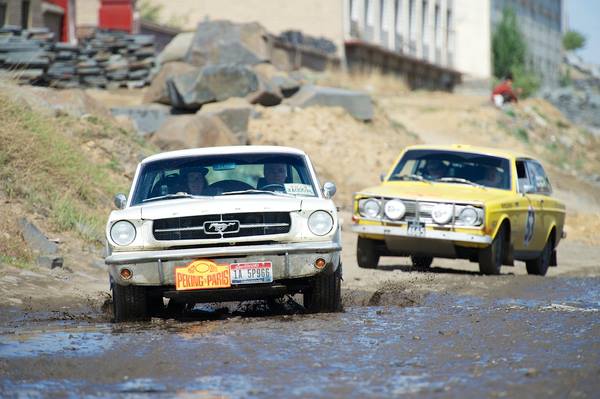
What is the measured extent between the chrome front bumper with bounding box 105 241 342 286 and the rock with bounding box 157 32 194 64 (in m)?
24.5

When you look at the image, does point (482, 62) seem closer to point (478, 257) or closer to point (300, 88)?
point (300, 88)

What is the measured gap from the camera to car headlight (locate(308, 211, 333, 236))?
32.9ft

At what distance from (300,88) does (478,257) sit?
1772cm

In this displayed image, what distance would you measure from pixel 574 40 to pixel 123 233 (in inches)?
6200

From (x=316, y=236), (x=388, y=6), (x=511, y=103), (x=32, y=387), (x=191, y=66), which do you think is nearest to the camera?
(x=32, y=387)

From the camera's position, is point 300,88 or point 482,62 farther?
point 482,62

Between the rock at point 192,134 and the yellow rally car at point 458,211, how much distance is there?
8431 mm

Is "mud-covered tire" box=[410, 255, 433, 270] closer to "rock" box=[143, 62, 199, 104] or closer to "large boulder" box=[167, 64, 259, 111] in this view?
"large boulder" box=[167, 64, 259, 111]

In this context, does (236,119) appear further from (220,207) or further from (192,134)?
(220,207)

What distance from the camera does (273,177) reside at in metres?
10.9

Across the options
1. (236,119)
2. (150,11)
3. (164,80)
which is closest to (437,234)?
(236,119)

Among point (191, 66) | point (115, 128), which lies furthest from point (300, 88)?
point (115, 128)

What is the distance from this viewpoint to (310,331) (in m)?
9.17

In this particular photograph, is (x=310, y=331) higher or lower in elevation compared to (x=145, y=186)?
lower
